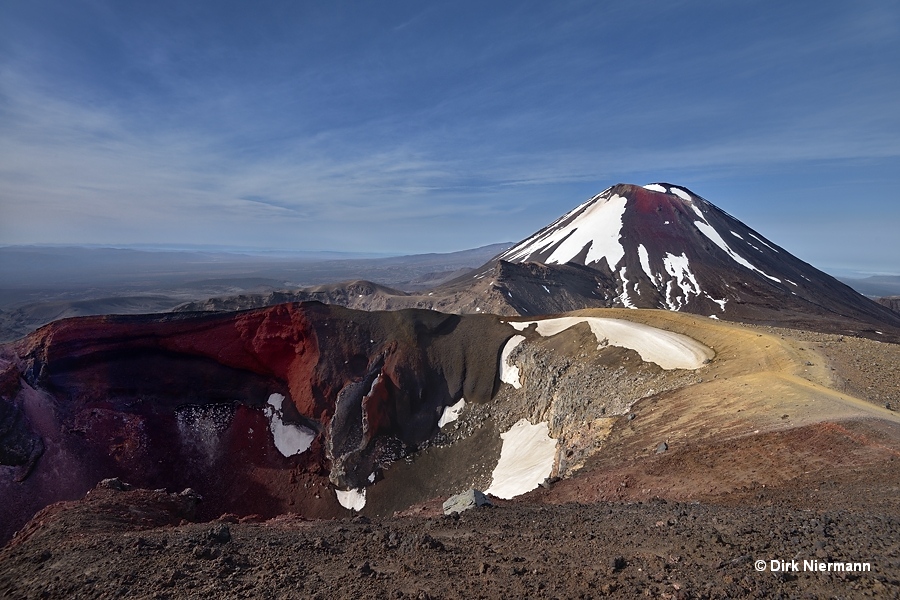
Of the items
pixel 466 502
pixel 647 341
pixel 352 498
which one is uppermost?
pixel 647 341

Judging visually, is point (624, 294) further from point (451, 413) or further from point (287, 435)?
point (287, 435)

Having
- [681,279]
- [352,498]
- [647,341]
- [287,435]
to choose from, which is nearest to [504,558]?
[647,341]

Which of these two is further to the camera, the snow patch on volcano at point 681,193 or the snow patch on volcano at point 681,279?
the snow patch on volcano at point 681,193

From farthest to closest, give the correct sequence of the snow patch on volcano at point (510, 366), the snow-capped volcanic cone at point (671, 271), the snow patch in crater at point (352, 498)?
the snow-capped volcanic cone at point (671, 271) < the snow patch on volcano at point (510, 366) < the snow patch in crater at point (352, 498)

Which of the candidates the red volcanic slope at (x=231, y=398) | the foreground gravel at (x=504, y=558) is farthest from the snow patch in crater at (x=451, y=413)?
the foreground gravel at (x=504, y=558)

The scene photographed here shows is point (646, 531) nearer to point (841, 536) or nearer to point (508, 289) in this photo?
point (841, 536)

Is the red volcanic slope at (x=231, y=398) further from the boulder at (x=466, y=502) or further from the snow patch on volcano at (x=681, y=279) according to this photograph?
the snow patch on volcano at (x=681, y=279)
